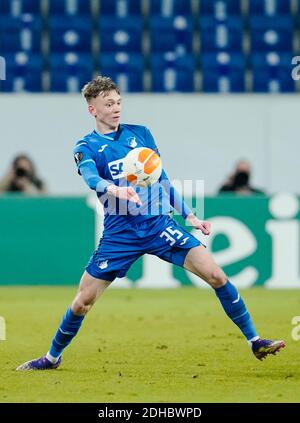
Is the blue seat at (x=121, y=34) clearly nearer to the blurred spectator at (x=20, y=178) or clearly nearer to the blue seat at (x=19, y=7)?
the blue seat at (x=19, y=7)

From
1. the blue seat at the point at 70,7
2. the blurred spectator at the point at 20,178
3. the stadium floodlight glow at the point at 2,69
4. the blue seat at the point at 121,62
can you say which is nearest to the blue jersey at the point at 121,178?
the blurred spectator at the point at 20,178

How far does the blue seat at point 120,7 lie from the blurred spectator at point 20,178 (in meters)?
3.19

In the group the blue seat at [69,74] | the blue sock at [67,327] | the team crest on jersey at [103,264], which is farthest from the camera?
the blue seat at [69,74]

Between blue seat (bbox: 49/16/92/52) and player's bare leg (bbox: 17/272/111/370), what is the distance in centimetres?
1067

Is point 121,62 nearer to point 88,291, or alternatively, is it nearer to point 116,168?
point 116,168

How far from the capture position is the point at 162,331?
37.2 ft

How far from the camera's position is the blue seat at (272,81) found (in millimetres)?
18562

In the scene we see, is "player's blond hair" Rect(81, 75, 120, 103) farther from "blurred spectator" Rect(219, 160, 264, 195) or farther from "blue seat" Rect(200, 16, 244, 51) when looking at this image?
"blue seat" Rect(200, 16, 244, 51)

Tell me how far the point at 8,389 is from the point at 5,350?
2122 millimetres

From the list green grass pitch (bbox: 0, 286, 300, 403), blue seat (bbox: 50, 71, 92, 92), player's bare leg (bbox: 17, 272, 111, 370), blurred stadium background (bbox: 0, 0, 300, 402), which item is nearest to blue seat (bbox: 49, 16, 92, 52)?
blurred stadium background (bbox: 0, 0, 300, 402)

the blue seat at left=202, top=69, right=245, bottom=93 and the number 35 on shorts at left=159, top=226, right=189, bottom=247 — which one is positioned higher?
the number 35 on shorts at left=159, top=226, right=189, bottom=247

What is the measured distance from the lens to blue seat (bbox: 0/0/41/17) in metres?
19.0

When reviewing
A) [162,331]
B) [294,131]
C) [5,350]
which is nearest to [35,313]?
[162,331]
